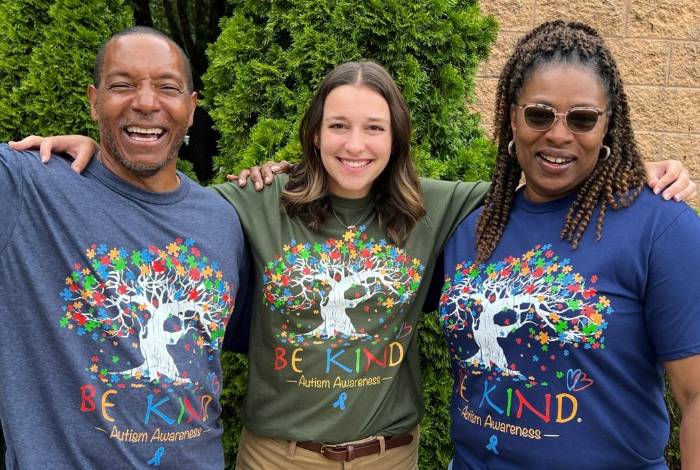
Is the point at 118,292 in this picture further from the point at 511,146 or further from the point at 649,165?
the point at 649,165

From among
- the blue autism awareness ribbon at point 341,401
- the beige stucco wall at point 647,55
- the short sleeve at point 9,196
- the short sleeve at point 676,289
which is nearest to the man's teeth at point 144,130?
the short sleeve at point 9,196

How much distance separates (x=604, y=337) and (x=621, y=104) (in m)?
0.82

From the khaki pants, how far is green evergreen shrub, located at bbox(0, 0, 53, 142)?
2393 millimetres

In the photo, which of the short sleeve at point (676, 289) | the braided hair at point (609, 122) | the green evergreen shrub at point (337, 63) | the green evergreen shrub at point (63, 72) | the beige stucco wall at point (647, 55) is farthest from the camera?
the beige stucco wall at point (647, 55)

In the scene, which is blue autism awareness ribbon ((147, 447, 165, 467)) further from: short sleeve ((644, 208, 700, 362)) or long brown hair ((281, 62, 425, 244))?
short sleeve ((644, 208, 700, 362))

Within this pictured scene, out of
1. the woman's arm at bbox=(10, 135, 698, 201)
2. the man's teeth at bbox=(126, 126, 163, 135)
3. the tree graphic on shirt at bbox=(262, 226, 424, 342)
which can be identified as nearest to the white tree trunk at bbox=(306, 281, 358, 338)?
the tree graphic on shirt at bbox=(262, 226, 424, 342)

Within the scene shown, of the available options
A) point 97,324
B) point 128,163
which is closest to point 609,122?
point 128,163

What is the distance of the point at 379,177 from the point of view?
2.82 meters

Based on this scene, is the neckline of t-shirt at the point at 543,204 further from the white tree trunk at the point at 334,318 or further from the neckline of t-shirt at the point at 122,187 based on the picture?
the neckline of t-shirt at the point at 122,187

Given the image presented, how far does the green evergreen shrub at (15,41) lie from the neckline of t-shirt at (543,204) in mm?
2911

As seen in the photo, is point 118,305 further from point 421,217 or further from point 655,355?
point 655,355

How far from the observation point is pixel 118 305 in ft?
6.95

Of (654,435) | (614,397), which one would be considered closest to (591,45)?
(614,397)

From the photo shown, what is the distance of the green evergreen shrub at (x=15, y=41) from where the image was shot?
12.0ft
